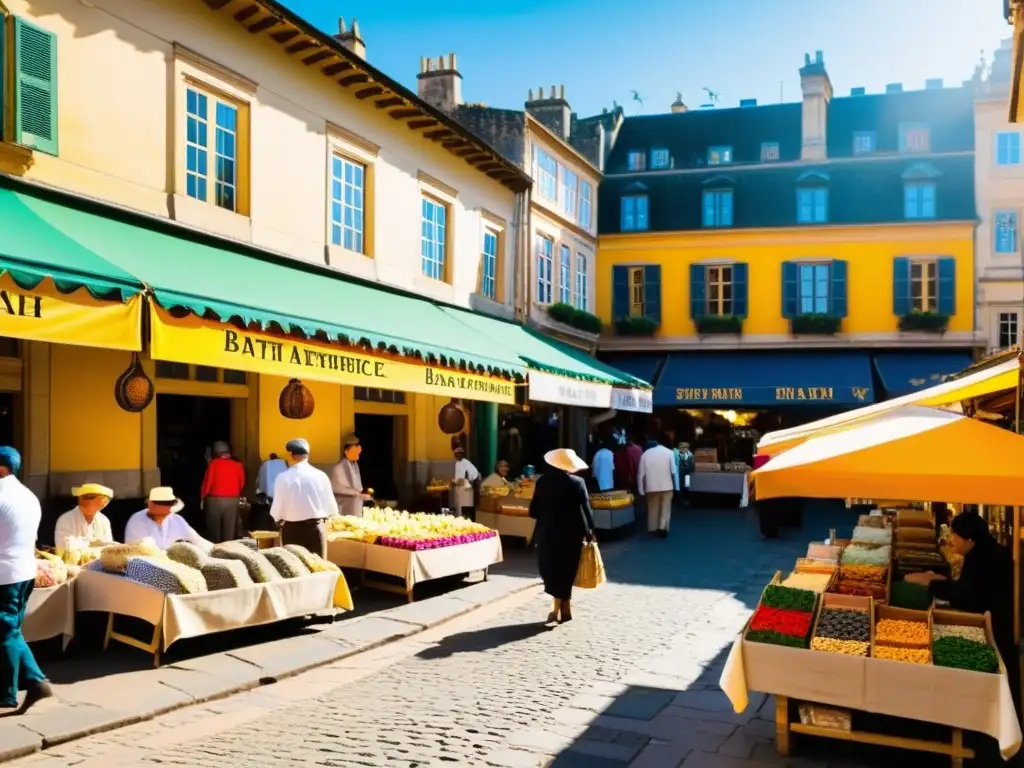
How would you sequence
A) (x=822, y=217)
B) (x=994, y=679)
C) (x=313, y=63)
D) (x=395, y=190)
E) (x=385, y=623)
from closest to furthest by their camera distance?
(x=994, y=679) → (x=385, y=623) → (x=313, y=63) → (x=395, y=190) → (x=822, y=217)

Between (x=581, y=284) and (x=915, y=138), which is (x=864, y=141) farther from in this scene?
(x=581, y=284)

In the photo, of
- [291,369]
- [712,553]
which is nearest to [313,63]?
[291,369]

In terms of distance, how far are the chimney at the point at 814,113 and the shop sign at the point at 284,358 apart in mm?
20203

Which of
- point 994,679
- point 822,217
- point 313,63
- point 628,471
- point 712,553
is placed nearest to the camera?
point 994,679

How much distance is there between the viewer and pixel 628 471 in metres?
19.1

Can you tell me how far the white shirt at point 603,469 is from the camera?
1755 centimetres

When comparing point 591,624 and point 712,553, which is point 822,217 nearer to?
point 712,553

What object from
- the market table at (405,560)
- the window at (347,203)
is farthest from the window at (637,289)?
the market table at (405,560)

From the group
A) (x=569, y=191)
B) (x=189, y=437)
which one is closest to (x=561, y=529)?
(x=189, y=437)

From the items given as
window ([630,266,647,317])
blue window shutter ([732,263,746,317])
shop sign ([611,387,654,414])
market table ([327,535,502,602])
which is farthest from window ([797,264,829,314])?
market table ([327,535,502,602])

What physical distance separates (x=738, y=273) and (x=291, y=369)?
2094 cm

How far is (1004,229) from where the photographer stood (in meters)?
25.9

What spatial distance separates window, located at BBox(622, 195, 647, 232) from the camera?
2841 cm

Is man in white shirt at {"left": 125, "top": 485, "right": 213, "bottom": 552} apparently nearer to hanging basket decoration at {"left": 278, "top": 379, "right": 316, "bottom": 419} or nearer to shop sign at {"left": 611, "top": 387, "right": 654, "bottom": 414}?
hanging basket decoration at {"left": 278, "top": 379, "right": 316, "bottom": 419}
